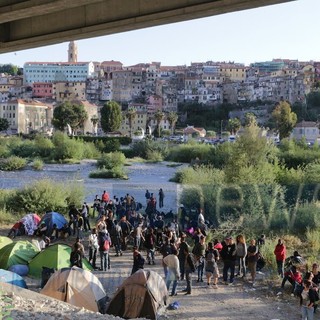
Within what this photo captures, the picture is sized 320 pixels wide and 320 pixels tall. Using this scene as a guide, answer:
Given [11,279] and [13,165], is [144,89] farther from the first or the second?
[11,279]

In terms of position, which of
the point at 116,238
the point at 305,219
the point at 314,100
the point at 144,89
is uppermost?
the point at 144,89

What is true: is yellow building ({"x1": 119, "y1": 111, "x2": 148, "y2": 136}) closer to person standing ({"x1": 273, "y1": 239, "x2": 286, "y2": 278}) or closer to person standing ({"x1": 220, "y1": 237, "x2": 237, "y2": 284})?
person standing ({"x1": 273, "y1": 239, "x2": 286, "y2": 278})

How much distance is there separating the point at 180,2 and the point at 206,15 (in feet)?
1.61

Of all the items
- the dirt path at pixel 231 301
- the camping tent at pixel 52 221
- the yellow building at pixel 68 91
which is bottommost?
the dirt path at pixel 231 301

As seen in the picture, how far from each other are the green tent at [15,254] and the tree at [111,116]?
75871 mm

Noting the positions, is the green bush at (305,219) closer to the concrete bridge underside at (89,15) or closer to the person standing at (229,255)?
the person standing at (229,255)

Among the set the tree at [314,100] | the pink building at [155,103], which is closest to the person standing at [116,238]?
the tree at [314,100]

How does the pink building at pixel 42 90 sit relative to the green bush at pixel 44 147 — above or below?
above

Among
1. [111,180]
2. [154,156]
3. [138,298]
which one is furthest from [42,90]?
[138,298]

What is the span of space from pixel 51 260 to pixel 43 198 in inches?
363

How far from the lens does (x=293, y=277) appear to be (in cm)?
1078

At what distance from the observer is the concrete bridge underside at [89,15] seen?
27.1 ft

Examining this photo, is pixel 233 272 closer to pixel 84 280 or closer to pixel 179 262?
pixel 179 262

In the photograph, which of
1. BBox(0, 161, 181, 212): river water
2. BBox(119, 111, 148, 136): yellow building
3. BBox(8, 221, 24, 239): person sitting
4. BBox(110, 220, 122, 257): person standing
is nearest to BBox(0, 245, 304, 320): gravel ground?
BBox(110, 220, 122, 257): person standing
